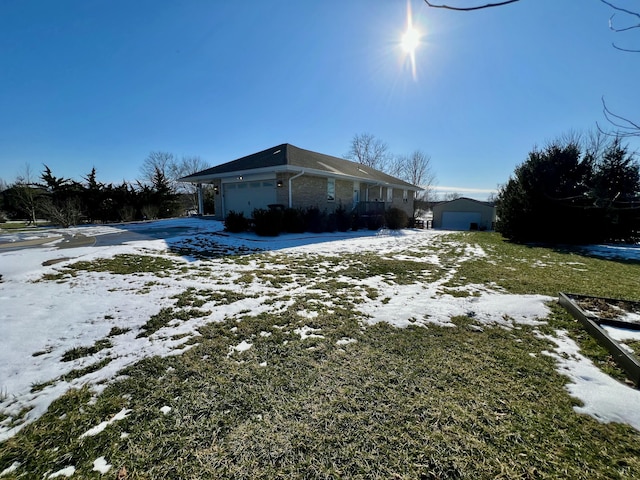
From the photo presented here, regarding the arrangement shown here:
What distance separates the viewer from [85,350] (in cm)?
270

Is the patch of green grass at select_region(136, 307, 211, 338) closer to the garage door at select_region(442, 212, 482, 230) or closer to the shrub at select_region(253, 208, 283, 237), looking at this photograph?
the shrub at select_region(253, 208, 283, 237)

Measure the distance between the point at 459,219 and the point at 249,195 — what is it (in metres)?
21.0

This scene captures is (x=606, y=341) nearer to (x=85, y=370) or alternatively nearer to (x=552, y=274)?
(x=552, y=274)

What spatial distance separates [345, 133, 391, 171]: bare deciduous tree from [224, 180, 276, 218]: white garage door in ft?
83.6

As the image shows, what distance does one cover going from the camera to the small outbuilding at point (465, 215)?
24125 mm

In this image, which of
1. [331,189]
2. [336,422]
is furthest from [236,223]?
[336,422]

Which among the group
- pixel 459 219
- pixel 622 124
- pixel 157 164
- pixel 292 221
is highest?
pixel 157 164

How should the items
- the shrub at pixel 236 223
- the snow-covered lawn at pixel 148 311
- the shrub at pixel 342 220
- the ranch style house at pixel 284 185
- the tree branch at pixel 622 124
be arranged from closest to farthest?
the tree branch at pixel 622 124
the snow-covered lawn at pixel 148 311
the shrub at pixel 236 223
the ranch style house at pixel 284 185
the shrub at pixel 342 220

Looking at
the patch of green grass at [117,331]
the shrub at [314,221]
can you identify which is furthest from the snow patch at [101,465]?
the shrub at [314,221]

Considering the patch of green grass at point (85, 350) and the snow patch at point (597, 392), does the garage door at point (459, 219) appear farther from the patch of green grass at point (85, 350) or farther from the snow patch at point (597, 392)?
the patch of green grass at point (85, 350)

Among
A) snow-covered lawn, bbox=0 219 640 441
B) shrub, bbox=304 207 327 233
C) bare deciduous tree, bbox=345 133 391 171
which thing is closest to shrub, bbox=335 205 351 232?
shrub, bbox=304 207 327 233

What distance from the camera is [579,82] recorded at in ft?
10.8

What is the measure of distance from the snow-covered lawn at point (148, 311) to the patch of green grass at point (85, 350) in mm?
39

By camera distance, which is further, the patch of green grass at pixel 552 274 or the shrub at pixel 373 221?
the shrub at pixel 373 221
